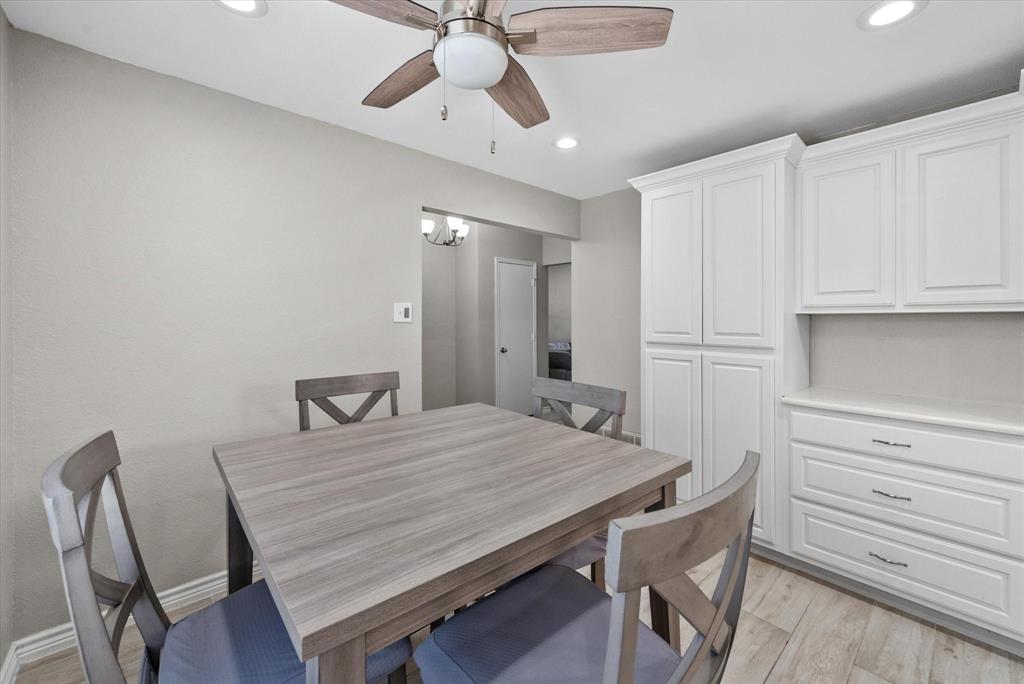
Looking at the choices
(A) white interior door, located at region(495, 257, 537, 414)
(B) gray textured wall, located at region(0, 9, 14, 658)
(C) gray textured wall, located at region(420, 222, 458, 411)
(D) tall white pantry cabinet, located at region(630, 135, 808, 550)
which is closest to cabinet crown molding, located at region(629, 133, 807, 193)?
(D) tall white pantry cabinet, located at region(630, 135, 808, 550)

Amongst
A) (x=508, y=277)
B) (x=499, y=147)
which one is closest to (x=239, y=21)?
(x=499, y=147)

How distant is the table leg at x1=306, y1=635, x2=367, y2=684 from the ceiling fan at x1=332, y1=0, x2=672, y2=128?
1.45 meters

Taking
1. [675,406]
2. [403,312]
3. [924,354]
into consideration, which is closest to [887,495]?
[924,354]

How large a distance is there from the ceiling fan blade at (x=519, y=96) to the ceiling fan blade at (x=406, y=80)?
22cm

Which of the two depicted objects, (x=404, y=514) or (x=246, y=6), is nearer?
(x=404, y=514)

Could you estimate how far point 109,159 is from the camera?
5.82 ft

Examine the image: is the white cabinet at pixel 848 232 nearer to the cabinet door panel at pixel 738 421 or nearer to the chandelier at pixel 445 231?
the cabinet door panel at pixel 738 421

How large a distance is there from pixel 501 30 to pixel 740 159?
180 cm

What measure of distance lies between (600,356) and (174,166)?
3206mm

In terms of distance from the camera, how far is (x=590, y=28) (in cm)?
121

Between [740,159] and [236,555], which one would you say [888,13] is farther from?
[236,555]

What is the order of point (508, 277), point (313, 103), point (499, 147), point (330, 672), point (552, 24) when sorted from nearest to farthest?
point (330, 672) < point (552, 24) < point (313, 103) < point (499, 147) < point (508, 277)

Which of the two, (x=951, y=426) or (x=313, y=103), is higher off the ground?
(x=313, y=103)

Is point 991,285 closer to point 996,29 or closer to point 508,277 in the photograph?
point 996,29
